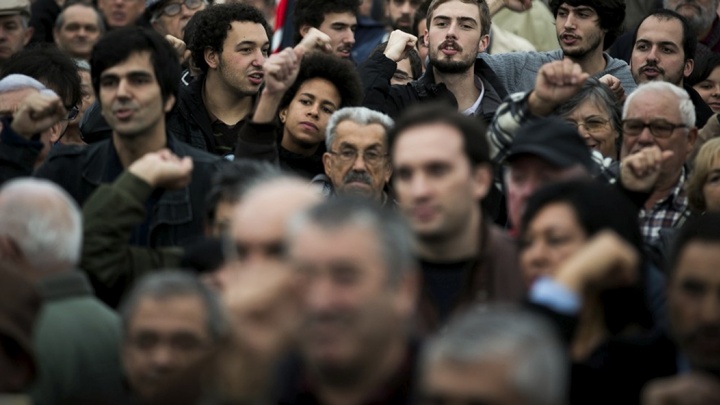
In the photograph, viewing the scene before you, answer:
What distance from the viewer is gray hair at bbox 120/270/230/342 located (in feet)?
17.9

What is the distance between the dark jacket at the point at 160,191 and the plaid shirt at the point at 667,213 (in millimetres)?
2161

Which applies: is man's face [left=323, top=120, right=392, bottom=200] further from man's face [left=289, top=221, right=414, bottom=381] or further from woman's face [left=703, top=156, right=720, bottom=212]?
man's face [left=289, top=221, right=414, bottom=381]

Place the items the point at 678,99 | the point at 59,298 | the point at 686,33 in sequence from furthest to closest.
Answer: the point at 686,33 < the point at 678,99 < the point at 59,298

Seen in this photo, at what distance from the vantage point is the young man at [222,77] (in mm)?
10352

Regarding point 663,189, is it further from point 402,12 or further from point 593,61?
point 402,12

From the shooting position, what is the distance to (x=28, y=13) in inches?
506

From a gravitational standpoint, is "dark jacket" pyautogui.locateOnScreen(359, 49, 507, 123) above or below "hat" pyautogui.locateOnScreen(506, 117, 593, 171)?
below

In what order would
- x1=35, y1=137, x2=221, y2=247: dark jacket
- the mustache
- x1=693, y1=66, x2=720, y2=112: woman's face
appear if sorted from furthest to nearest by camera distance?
x1=693, y1=66, x2=720, y2=112: woman's face, the mustache, x1=35, y1=137, x2=221, y2=247: dark jacket

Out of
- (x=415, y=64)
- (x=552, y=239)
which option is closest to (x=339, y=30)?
(x=415, y=64)

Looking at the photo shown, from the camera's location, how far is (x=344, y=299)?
507cm

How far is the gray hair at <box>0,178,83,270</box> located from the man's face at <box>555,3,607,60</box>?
18.7 feet

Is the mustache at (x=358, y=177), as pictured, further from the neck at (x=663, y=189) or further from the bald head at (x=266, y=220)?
the bald head at (x=266, y=220)

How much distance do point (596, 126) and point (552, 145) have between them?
299 cm

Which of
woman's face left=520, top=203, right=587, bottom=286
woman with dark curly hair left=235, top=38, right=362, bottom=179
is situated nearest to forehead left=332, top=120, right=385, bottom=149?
woman with dark curly hair left=235, top=38, right=362, bottom=179
